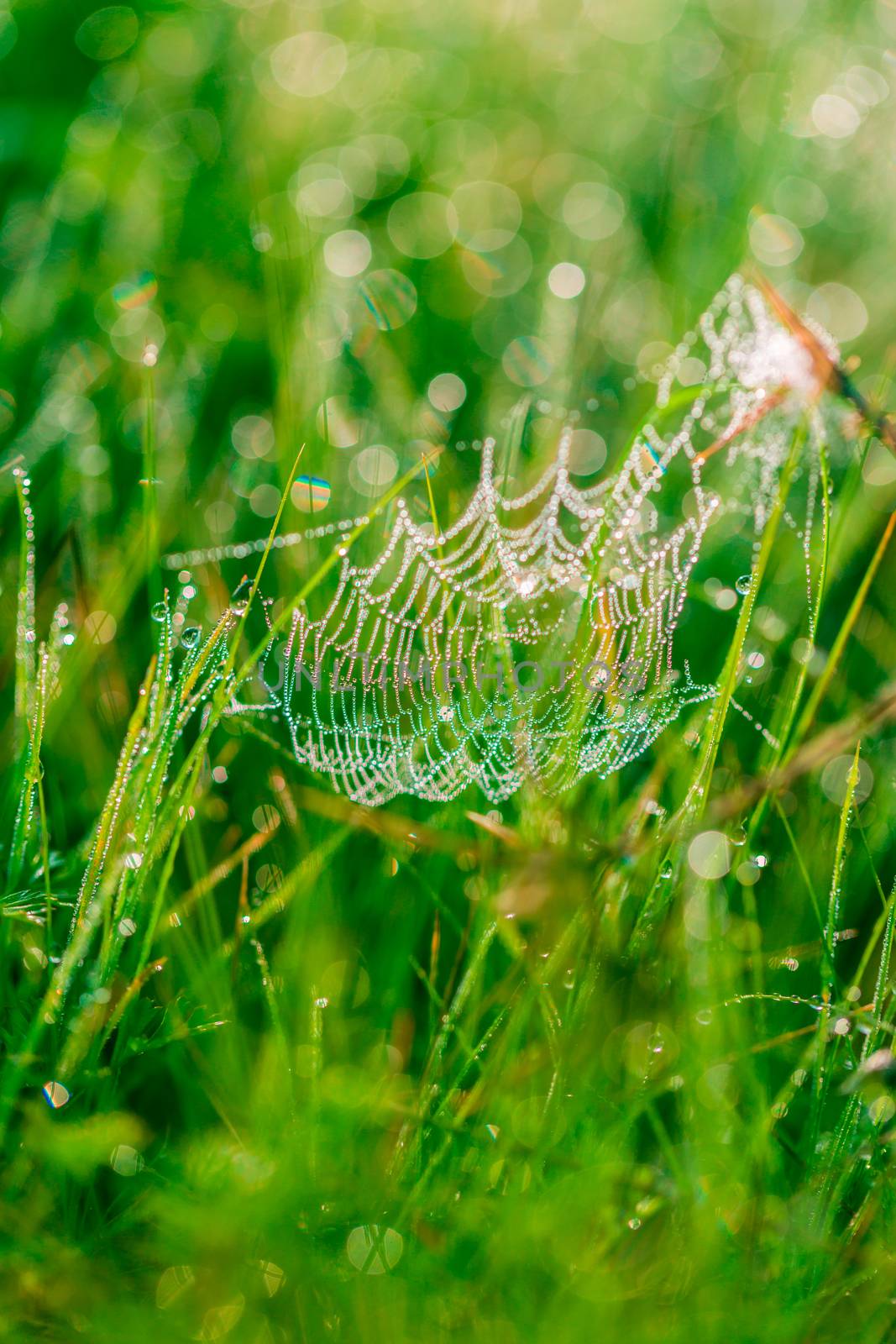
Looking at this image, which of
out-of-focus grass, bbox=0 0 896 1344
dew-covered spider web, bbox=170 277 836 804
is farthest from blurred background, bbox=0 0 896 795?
dew-covered spider web, bbox=170 277 836 804

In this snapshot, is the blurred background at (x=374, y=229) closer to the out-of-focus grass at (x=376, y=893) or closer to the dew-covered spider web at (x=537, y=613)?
the out-of-focus grass at (x=376, y=893)

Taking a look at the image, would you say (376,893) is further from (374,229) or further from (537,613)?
(374,229)

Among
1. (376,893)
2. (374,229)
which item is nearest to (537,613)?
(376,893)

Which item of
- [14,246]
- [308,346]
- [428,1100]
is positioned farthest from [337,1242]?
[14,246]

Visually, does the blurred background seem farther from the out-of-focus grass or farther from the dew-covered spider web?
the dew-covered spider web

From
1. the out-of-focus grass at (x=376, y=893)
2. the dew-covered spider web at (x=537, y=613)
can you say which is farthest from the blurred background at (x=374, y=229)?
the dew-covered spider web at (x=537, y=613)

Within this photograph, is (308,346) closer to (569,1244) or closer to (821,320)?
(821,320)
